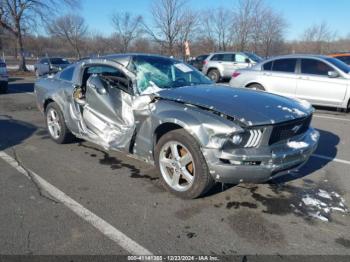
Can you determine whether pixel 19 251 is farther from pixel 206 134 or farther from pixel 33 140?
pixel 33 140

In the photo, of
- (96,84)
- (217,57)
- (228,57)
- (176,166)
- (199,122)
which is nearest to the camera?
(199,122)

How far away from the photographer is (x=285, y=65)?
9.60 m

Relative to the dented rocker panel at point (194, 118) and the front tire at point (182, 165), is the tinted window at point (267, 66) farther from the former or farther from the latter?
the front tire at point (182, 165)

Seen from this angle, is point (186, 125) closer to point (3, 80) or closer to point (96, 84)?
point (96, 84)

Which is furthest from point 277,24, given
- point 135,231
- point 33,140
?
point 135,231

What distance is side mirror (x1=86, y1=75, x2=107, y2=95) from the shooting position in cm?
481

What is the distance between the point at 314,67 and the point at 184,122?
694 centimetres

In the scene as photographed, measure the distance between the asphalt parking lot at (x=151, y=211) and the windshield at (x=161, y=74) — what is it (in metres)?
1.21

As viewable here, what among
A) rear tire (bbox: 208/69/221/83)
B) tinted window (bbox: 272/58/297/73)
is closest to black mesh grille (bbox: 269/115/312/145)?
tinted window (bbox: 272/58/297/73)

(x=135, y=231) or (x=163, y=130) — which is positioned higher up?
(x=163, y=130)

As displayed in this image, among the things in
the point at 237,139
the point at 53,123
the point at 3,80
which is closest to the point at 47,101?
the point at 53,123

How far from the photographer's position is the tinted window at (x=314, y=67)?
8961mm

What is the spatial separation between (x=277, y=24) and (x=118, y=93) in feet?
118

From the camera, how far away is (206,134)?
11.0ft
